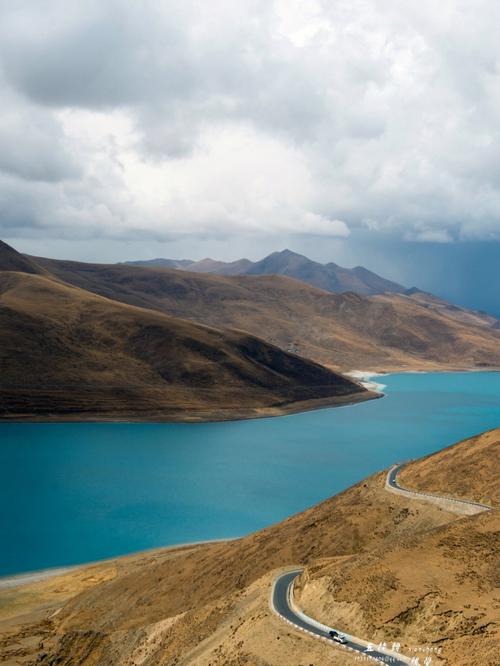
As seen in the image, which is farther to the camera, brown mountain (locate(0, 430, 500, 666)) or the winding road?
brown mountain (locate(0, 430, 500, 666))

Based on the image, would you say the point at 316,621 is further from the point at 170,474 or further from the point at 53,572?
the point at 170,474

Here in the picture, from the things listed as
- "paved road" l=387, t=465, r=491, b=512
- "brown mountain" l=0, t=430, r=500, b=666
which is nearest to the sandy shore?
"brown mountain" l=0, t=430, r=500, b=666

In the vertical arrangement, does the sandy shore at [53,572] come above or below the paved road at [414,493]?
below

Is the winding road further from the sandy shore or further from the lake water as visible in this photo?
the lake water

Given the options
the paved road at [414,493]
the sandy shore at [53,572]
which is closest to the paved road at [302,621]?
the paved road at [414,493]

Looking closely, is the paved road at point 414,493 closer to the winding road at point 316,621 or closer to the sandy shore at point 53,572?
the winding road at point 316,621

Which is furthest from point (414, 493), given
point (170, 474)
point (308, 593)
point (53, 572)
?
point (170, 474)
